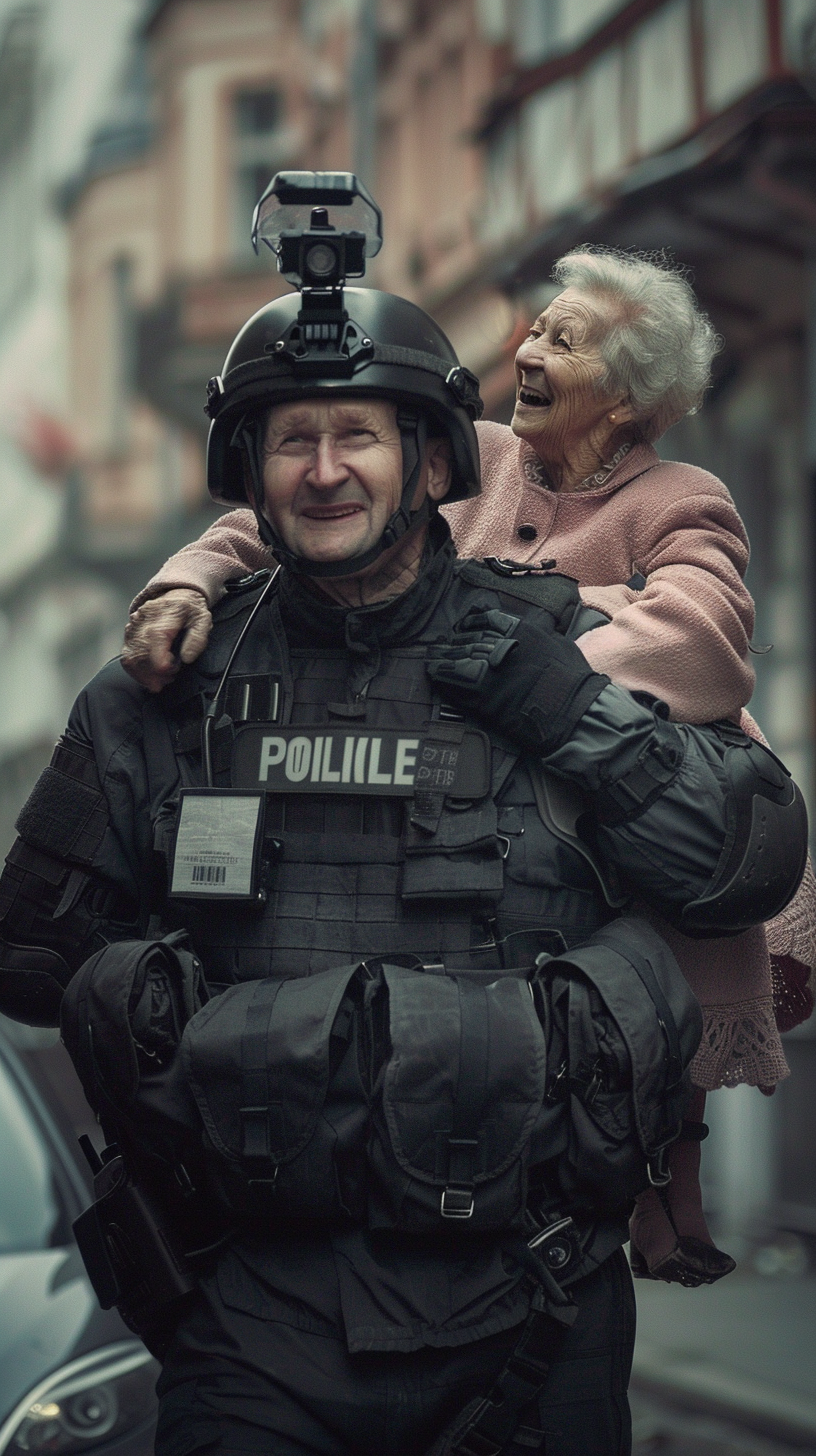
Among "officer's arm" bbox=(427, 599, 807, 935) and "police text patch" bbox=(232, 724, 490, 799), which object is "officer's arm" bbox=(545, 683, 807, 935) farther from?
"police text patch" bbox=(232, 724, 490, 799)

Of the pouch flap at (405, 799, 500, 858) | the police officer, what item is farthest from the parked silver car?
the pouch flap at (405, 799, 500, 858)

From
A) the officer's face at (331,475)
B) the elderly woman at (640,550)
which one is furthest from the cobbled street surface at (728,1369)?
the officer's face at (331,475)

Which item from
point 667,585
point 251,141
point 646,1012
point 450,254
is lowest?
point 646,1012

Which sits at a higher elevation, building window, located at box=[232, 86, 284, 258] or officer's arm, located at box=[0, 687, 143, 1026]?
building window, located at box=[232, 86, 284, 258]

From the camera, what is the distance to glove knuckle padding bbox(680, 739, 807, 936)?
2814mm

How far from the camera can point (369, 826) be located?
9.68ft

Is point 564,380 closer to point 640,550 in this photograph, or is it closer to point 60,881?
point 640,550

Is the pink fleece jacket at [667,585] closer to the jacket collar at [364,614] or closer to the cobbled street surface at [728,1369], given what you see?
the jacket collar at [364,614]

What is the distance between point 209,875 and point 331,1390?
696 mm

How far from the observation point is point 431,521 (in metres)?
3.16

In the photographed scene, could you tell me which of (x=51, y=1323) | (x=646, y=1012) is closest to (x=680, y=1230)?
(x=646, y=1012)

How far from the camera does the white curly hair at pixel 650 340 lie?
10.6 feet

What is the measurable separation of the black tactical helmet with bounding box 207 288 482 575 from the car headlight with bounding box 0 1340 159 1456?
1.95 metres

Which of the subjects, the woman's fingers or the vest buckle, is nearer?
the vest buckle
